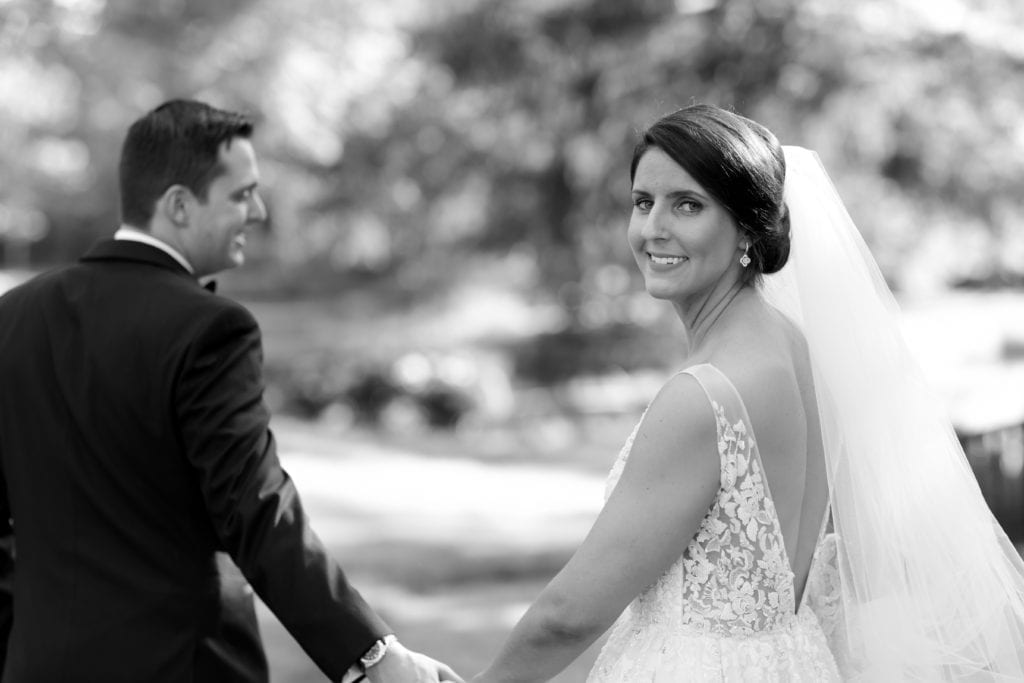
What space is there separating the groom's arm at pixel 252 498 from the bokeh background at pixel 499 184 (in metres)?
4.02

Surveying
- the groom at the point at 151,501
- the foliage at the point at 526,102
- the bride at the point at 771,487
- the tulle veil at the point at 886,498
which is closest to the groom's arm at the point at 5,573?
the groom at the point at 151,501

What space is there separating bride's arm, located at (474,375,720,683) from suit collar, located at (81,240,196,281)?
1226 mm

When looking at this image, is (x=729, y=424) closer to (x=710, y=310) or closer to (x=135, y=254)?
(x=710, y=310)

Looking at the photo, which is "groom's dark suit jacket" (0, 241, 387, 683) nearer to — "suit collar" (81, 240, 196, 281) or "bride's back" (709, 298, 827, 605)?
"suit collar" (81, 240, 196, 281)

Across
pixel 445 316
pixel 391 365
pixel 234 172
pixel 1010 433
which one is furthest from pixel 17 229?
pixel 234 172

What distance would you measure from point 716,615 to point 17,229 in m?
48.0

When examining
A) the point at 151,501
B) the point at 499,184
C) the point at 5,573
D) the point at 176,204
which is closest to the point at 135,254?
the point at 176,204

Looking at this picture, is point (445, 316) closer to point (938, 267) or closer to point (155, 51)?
point (938, 267)

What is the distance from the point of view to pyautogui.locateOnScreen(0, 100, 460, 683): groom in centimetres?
278

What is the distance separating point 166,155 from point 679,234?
1322 mm

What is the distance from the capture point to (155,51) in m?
13.9

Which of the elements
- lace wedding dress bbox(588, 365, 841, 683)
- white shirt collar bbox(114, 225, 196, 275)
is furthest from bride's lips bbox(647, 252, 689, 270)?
white shirt collar bbox(114, 225, 196, 275)

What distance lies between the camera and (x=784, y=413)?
2.58 m

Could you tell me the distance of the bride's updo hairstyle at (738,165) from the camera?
101 inches
